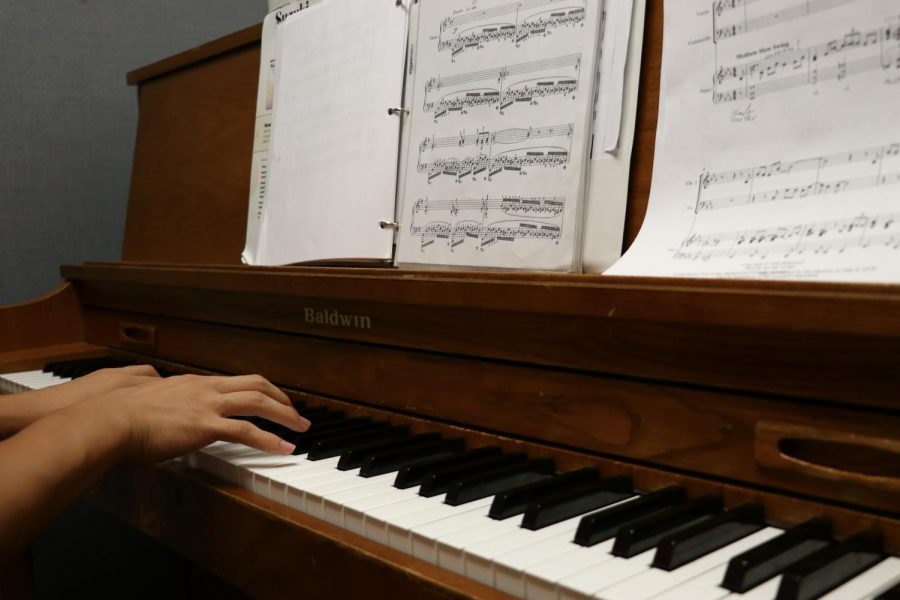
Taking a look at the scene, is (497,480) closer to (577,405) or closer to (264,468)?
(577,405)

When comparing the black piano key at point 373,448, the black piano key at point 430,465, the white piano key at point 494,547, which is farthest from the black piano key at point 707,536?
the black piano key at point 373,448

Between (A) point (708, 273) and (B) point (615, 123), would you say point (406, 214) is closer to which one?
(B) point (615, 123)

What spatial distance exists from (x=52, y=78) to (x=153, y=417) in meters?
1.85

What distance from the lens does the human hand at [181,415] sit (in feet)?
3.41

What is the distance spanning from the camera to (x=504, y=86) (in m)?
1.23

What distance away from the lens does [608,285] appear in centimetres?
90

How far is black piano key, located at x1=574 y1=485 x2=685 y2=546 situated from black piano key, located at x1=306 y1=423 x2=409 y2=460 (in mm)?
411

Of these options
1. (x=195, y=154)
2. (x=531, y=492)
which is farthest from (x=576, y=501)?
(x=195, y=154)

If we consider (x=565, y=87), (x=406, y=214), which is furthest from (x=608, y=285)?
(x=406, y=214)

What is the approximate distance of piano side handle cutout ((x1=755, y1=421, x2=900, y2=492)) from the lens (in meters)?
0.73

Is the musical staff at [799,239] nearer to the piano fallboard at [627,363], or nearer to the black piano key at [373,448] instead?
the piano fallboard at [627,363]

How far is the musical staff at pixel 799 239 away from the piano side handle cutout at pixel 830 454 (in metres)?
0.19

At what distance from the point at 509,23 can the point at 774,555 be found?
86 centimetres

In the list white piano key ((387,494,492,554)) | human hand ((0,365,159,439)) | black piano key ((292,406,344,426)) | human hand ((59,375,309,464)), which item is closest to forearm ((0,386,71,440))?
human hand ((0,365,159,439))
